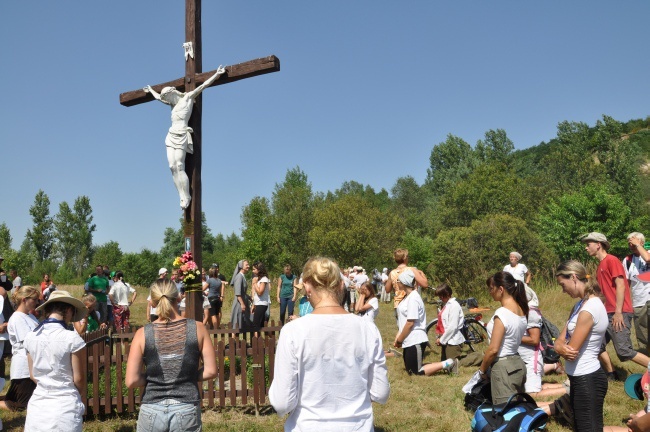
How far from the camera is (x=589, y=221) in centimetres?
2791

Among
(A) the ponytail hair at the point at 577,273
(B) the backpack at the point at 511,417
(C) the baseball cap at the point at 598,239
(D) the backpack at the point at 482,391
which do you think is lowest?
(D) the backpack at the point at 482,391

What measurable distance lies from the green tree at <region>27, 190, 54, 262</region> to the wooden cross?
197ft

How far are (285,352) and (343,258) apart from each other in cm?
4047

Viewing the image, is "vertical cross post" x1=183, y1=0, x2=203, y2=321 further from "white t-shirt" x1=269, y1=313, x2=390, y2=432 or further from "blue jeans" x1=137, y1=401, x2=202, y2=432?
"white t-shirt" x1=269, y1=313, x2=390, y2=432

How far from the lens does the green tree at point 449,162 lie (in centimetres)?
5816

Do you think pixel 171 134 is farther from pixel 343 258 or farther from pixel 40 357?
pixel 343 258

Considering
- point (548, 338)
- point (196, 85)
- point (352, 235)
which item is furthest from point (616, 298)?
point (352, 235)

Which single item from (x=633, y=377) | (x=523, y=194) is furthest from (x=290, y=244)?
(x=633, y=377)

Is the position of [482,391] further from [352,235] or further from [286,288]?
[352,235]

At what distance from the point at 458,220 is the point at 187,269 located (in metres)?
41.7

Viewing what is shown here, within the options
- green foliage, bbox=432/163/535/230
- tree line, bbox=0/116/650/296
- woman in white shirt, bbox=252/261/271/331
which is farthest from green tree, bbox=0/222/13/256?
woman in white shirt, bbox=252/261/271/331

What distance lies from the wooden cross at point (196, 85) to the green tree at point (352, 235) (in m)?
34.5

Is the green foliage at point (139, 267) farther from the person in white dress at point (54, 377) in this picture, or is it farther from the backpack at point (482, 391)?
the person in white dress at point (54, 377)

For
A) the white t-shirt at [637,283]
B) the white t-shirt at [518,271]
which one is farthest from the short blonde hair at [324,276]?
the white t-shirt at [518,271]
